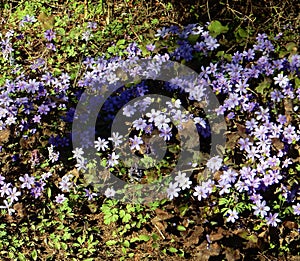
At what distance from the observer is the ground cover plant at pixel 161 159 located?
308 centimetres

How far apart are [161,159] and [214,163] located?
37 centimetres

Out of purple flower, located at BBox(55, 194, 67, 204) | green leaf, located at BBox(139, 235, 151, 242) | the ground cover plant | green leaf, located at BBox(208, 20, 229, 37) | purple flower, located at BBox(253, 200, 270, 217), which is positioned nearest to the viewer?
purple flower, located at BBox(253, 200, 270, 217)

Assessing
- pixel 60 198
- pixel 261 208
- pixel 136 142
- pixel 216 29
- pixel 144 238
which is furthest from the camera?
pixel 216 29

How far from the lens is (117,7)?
5.25 m

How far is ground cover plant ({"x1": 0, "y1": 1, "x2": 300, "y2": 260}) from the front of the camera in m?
3.08

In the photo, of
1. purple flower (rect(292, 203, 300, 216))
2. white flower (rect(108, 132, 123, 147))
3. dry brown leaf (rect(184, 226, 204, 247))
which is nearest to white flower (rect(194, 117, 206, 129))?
white flower (rect(108, 132, 123, 147))

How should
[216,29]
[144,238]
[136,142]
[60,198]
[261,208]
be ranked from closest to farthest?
[261,208] → [136,142] → [144,238] → [60,198] → [216,29]

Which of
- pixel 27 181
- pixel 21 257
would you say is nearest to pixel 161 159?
pixel 27 181

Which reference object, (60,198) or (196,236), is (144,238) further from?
(60,198)

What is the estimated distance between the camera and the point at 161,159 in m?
3.26

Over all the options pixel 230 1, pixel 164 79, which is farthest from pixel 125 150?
pixel 230 1

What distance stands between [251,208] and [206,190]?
341 millimetres

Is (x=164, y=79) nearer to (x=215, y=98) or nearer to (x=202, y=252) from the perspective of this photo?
(x=215, y=98)

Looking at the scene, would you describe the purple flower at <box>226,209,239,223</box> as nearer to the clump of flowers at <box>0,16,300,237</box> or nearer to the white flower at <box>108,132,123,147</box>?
the clump of flowers at <box>0,16,300,237</box>
